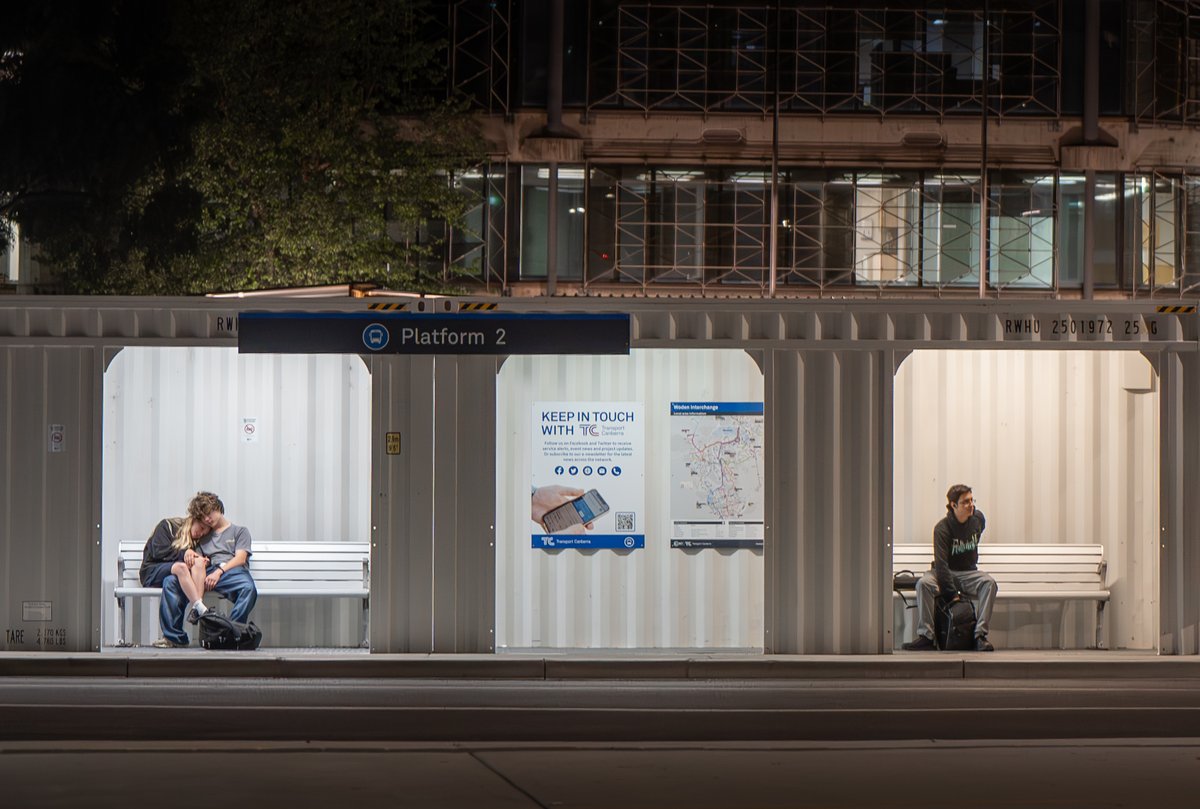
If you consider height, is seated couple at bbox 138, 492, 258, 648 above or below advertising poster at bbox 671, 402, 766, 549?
below

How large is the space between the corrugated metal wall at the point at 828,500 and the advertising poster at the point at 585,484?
1.26 metres

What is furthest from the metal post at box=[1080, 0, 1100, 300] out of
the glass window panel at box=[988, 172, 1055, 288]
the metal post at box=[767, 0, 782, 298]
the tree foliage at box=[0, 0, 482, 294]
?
the tree foliage at box=[0, 0, 482, 294]

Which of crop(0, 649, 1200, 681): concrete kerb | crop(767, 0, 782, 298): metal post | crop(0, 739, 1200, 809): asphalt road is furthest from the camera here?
crop(767, 0, 782, 298): metal post

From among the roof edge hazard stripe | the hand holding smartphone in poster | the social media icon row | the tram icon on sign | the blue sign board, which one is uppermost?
the roof edge hazard stripe

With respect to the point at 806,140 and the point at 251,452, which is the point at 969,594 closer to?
the point at 251,452

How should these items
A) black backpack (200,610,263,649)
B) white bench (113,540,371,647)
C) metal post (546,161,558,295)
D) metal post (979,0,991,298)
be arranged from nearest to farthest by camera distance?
black backpack (200,610,263,649), white bench (113,540,371,647), metal post (979,0,991,298), metal post (546,161,558,295)

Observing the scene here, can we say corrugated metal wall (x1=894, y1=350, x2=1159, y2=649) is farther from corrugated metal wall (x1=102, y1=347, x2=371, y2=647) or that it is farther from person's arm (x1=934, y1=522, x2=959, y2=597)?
corrugated metal wall (x1=102, y1=347, x2=371, y2=647)

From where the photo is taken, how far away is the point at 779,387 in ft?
48.4

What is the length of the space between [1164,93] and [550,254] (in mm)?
13930

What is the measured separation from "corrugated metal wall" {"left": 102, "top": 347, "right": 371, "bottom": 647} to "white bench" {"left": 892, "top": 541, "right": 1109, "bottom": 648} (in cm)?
517

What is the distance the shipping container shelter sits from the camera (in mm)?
14586

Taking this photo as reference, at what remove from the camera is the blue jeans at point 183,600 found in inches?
591

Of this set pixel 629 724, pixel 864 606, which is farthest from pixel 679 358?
pixel 629 724

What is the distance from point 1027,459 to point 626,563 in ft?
13.9
